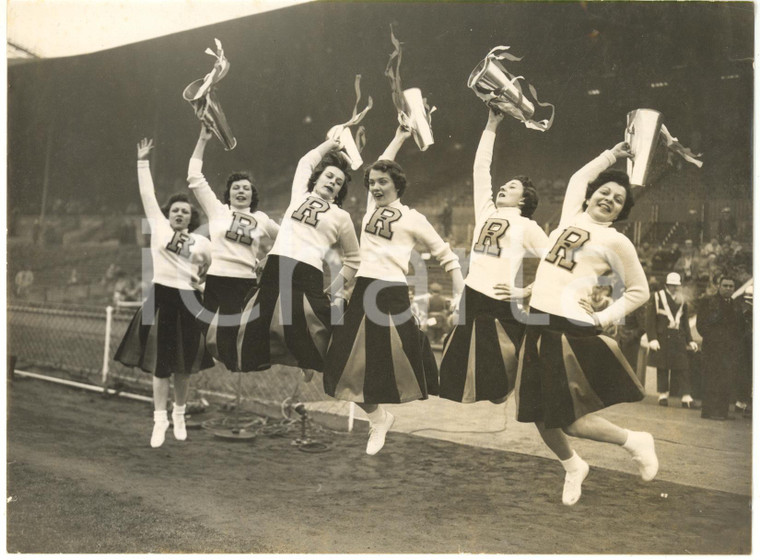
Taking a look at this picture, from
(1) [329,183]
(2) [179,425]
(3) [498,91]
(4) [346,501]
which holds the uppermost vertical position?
(3) [498,91]

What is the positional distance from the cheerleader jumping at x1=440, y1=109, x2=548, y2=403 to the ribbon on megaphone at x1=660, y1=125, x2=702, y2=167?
0.81m

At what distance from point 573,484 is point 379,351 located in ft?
4.20

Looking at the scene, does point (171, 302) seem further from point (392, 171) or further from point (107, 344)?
point (107, 344)

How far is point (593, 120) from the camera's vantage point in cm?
382

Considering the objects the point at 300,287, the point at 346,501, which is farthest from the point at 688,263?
the point at 346,501

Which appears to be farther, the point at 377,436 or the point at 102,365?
the point at 102,365

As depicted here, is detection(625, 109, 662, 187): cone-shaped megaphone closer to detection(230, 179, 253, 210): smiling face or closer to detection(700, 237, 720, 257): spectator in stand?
detection(700, 237, 720, 257): spectator in stand

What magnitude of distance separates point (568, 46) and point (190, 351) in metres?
2.85

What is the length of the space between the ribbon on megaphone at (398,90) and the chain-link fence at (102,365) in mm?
2205

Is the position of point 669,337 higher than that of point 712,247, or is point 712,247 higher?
point 712,247

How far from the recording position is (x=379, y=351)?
361 centimetres

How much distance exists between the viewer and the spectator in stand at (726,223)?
3816mm

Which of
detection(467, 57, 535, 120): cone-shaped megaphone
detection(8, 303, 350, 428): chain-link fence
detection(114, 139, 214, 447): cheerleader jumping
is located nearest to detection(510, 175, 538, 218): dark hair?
detection(467, 57, 535, 120): cone-shaped megaphone

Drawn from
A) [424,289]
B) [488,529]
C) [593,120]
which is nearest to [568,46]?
[593,120]
